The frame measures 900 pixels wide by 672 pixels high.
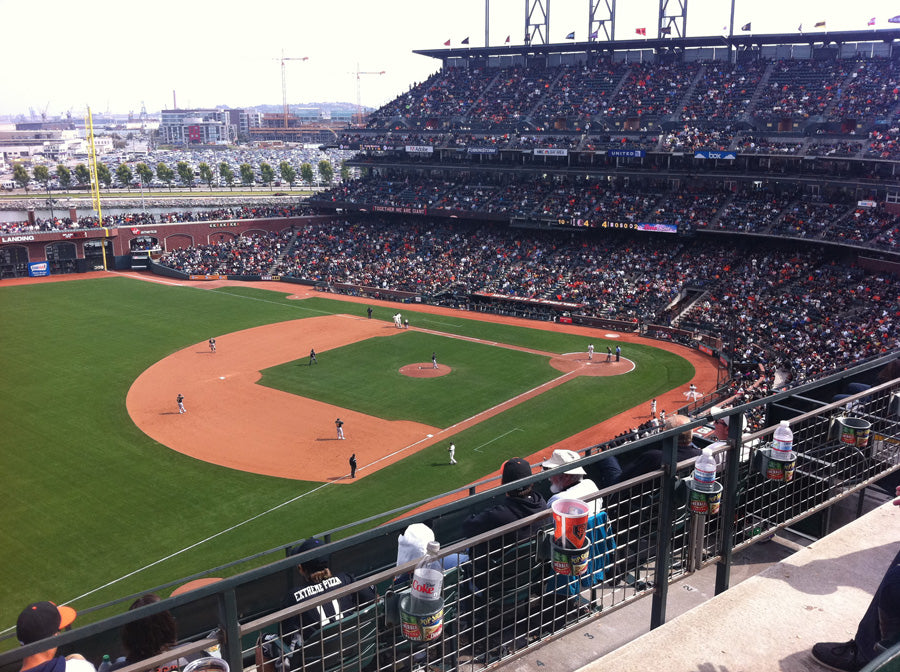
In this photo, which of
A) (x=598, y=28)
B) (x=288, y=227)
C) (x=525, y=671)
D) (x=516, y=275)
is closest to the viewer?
(x=525, y=671)

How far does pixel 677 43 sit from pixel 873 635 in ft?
223

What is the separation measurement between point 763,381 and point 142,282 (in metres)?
52.8

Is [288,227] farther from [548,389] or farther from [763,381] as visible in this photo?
[763,381]

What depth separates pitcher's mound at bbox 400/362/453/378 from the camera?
127 ft

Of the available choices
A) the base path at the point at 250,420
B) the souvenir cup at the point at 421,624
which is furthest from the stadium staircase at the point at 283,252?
the souvenir cup at the point at 421,624

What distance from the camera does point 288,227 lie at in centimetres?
7631

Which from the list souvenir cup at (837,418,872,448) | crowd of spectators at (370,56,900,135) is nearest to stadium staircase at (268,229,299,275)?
crowd of spectators at (370,56,900,135)

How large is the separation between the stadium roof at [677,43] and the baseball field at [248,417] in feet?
108

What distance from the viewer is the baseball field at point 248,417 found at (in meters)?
22.4

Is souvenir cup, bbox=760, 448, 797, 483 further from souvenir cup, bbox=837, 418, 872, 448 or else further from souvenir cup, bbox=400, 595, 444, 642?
souvenir cup, bbox=400, 595, 444, 642

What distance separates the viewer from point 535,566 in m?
6.08

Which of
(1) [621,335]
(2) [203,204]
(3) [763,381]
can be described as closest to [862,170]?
(1) [621,335]

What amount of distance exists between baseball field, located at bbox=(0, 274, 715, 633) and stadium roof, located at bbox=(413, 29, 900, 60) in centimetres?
3285

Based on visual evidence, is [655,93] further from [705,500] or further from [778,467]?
[705,500]
